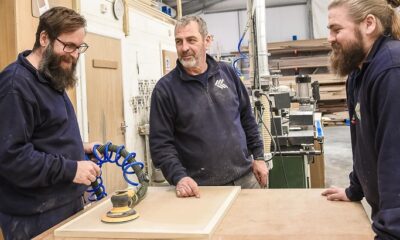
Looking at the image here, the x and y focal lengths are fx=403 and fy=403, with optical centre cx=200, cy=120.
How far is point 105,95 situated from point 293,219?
107 inches

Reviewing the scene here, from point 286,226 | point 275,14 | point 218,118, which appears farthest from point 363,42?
point 275,14

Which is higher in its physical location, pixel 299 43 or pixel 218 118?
pixel 299 43

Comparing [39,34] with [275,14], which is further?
[275,14]

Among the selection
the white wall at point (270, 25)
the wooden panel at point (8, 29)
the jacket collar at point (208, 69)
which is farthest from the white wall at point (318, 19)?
the wooden panel at point (8, 29)

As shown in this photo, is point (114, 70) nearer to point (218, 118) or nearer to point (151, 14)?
point (151, 14)

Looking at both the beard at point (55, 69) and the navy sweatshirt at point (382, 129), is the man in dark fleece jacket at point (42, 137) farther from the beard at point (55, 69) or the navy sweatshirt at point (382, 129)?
the navy sweatshirt at point (382, 129)

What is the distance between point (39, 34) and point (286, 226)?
119 cm

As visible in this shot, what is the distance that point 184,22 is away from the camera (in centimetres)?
204

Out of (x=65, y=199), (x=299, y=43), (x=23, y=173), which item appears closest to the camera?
(x=23, y=173)

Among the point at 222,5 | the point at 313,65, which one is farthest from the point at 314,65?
the point at 222,5

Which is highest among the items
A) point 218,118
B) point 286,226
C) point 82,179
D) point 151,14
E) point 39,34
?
point 151,14

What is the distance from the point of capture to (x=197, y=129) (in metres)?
1.97

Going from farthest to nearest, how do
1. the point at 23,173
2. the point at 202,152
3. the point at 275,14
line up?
the point at 275,14 < the point at 202,152 < the point at 23,173

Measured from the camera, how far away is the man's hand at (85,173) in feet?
4.80
